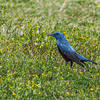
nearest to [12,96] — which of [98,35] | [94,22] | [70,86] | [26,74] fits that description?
[26,74]

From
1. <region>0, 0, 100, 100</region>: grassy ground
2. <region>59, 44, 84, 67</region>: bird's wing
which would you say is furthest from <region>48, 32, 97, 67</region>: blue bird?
<region>0, 0, 100, 100</region>: grassy ground

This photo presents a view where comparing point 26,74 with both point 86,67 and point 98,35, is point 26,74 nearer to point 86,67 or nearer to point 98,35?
point 86,67

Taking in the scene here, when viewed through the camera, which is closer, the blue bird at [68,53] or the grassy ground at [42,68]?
the grassy ground at [42,68]

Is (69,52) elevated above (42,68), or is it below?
above

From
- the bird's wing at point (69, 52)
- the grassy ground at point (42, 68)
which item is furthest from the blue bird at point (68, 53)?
the grassy ground at point (42, 68)

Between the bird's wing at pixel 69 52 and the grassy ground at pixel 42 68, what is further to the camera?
the bird's wing at pixel 69 52

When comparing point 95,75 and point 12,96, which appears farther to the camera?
point 95,75

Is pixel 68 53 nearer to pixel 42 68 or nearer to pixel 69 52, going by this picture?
pixel 69 52

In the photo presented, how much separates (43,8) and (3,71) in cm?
381

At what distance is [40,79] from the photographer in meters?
4.77

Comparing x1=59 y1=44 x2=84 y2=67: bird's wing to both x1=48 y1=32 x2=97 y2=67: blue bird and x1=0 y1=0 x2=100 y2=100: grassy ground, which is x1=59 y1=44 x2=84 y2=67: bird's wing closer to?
x1=48 y1=32 x2=97 y2=67: blue bird

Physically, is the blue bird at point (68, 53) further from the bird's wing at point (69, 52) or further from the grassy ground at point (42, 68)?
the grassy ground at point (42, 68)

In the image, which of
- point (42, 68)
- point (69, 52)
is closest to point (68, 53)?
point (69, 52)

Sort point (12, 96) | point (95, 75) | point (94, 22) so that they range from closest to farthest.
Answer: point (12, 96)
point (95, 75)
point (94, 22)
